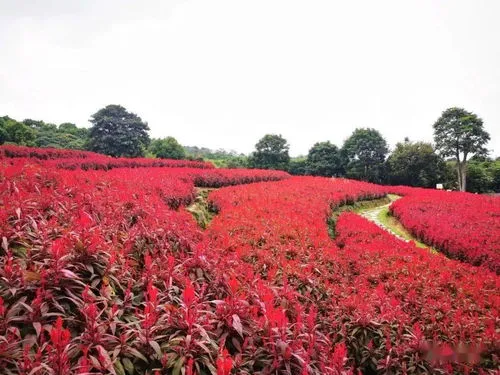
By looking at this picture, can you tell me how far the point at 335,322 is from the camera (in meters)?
3.91

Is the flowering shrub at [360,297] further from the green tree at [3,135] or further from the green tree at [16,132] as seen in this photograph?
the green tree at [16,132]

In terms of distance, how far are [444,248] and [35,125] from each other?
2511 inches

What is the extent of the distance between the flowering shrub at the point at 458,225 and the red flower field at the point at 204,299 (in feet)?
8.73

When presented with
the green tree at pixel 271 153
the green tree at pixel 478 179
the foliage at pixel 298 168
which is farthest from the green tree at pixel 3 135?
the green tree at pixel 478 179

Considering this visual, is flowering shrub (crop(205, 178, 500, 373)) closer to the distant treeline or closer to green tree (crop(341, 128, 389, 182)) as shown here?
the distant treeline

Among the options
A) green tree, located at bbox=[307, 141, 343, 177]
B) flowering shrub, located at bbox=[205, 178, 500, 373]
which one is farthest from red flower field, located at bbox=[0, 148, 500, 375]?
green tree, located at bbox=[307, 141, 343, 177]

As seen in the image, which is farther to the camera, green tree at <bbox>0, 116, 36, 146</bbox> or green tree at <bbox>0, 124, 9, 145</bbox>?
green tree at <bbox>0, 116, 36, 146</bbox>

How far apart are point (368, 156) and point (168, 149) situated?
26.4 m

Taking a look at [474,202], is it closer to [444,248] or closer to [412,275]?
[444,248]

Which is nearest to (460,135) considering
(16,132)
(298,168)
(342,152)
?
(342,152)

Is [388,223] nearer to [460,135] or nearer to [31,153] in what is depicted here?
[31,153]

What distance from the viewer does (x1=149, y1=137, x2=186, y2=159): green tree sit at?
148 ft

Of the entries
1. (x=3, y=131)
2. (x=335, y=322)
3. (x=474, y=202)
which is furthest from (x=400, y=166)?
(x=3, y=131)

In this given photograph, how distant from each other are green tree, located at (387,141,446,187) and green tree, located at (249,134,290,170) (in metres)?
12.9
